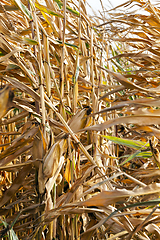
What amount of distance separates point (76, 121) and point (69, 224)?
0.76ft

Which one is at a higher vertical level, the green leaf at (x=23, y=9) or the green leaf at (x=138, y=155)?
the green leaf at (x=23, y=9)

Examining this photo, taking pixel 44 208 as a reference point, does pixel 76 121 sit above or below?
above

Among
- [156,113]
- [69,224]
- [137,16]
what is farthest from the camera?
[137,16]

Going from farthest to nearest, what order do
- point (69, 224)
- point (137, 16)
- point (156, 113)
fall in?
point (137, 16), point (69, 224), point (156, 113)

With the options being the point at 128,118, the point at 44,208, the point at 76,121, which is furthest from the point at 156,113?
the point at 44,208

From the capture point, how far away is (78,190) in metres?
0.50

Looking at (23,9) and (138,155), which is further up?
(23,9)

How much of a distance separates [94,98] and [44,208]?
0.99 ft

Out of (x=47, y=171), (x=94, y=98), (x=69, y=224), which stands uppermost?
(x=94, y=98)

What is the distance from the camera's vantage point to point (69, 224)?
0.51 metres

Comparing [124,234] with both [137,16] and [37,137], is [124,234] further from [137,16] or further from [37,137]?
[137,16]

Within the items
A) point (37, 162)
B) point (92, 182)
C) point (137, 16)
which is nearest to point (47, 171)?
point (37, 162)

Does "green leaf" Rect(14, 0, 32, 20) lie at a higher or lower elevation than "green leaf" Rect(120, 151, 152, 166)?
higher

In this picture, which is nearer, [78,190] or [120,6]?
[78,190]
